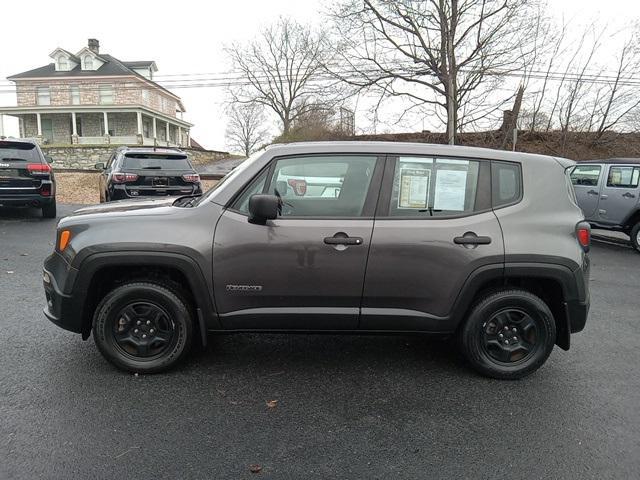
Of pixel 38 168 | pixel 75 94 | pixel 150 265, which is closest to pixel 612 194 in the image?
pixel 150 265

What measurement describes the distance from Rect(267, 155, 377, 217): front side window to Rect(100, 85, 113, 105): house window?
1767 inches

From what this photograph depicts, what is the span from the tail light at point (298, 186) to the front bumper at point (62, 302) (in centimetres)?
169

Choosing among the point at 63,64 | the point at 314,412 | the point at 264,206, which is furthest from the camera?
the point at 63,64

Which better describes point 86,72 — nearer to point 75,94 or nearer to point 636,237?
point 75,94

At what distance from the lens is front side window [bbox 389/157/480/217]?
11.3 ft

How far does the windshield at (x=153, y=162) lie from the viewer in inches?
386

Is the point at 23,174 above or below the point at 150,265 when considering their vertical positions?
above

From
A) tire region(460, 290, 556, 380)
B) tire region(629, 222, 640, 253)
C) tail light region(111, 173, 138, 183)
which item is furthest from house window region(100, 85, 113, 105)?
tire region(460, 290, 556, 380)

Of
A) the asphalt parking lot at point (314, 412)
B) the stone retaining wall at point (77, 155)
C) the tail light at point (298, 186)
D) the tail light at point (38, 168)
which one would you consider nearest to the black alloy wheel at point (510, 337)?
the asphalt parking lot at point (314, 412)

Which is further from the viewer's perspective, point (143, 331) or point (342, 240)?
point (143, 331)

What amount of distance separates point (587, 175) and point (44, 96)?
4655 centimetres

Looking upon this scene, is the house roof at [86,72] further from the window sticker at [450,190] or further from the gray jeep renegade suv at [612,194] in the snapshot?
the window sticker at [450,190]

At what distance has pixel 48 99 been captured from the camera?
141 ft

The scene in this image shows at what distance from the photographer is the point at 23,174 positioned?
10.2m
